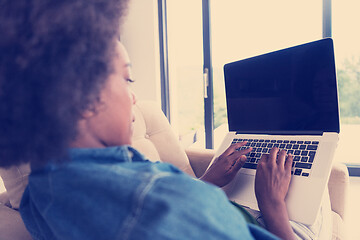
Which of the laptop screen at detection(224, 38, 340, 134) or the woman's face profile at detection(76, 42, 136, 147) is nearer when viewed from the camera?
the woman's face profile at detection(76, 42, 136, 147)

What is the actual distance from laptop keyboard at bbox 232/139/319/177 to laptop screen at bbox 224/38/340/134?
0.21 feet

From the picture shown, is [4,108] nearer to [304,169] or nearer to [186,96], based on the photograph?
[304,169]

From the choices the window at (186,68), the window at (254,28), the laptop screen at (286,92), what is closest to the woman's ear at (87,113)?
the laptop screen at (286,92)

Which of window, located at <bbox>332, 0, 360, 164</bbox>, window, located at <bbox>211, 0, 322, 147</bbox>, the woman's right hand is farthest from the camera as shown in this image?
window, located at <bbox>211, 0, 322, 147</bbox>

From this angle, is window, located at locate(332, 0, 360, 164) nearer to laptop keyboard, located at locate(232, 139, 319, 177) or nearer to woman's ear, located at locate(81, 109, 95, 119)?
laptop keyboard, located at locate(232, 139, 319, 177)

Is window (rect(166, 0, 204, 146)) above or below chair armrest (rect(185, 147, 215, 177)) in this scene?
above

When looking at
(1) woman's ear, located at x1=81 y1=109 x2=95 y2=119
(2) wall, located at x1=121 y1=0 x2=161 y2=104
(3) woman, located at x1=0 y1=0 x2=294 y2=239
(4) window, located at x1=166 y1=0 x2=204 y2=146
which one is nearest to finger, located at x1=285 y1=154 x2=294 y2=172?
(3) woman, located at x1=0 y1=0 x2=294 y2=239

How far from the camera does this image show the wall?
2.59 meters

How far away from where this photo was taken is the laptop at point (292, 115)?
2.37 ft

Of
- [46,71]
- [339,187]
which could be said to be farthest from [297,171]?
[46,71]

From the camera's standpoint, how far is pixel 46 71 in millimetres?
377

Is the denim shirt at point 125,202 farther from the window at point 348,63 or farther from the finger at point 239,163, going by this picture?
the window at point 348,63

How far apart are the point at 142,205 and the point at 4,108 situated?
0.26 metres

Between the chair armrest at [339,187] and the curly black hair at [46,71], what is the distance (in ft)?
3.25
